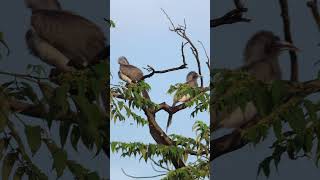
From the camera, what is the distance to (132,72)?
2.15 meters

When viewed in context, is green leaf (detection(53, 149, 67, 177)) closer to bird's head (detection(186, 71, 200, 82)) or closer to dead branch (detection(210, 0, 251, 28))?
dead branch (detection(210, 0, 251, 28))

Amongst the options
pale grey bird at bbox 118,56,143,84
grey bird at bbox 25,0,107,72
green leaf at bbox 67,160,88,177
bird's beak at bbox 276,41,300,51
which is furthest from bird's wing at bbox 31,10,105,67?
green leaf at bbox 67,160,88,177

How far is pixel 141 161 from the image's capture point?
221 cm

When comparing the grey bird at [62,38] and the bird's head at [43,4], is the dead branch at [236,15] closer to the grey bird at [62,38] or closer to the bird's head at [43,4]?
the grey bird at [62,38]

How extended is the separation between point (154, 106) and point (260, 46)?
523 millimetres

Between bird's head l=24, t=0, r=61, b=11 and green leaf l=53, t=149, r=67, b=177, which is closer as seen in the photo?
green leaf l=53, t=149, r=67, b=177

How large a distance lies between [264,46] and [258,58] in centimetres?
5

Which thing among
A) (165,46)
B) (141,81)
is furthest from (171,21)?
(141,81)

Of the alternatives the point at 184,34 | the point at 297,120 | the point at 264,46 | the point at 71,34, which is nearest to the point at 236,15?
the point at 264,46

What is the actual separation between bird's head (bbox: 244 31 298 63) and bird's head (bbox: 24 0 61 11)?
1.99ft

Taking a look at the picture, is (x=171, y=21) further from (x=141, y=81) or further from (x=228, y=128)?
(x=228, y=128)

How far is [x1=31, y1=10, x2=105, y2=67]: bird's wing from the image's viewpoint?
1.85 meters

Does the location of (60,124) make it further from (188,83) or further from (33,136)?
(188,83)

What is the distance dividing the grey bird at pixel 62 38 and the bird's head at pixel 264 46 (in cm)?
45
